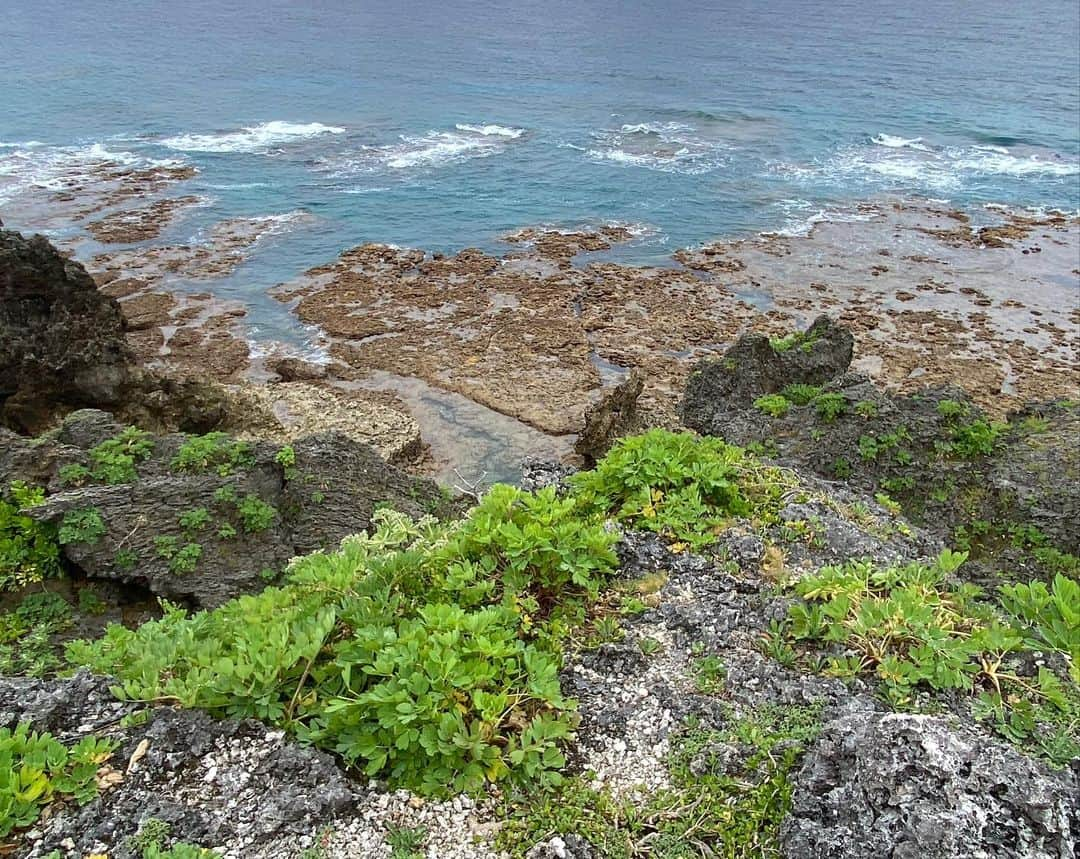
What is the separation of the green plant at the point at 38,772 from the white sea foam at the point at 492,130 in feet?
158

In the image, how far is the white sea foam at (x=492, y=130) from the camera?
4793 centimetres

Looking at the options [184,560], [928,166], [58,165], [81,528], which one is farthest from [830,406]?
[58,165]

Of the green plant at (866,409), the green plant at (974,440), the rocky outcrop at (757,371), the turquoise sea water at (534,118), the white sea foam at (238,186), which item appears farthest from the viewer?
the white sea foam at (238,186)

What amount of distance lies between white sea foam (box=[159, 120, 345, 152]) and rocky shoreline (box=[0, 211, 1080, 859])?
83.4 feet

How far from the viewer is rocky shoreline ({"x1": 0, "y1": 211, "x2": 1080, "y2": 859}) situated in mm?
3750

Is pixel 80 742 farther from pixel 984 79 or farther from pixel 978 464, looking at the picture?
pixel 984 79

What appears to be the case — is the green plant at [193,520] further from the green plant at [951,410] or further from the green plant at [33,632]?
the green plant at [951,410]

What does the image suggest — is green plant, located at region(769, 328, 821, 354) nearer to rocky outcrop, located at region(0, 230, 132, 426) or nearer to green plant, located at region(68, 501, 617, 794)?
green plant, located at region(68, 501, 617, 794)

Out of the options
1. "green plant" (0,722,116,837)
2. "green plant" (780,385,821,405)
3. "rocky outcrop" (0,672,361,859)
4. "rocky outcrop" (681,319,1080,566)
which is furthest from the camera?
"green plant" (780,385,821,405)

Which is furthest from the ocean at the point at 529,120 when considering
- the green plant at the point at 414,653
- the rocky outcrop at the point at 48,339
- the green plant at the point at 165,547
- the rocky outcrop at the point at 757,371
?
the green plant at the point at 414,653

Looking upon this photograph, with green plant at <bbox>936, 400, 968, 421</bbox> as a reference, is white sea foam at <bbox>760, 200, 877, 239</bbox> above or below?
below

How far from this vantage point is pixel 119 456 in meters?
10.2

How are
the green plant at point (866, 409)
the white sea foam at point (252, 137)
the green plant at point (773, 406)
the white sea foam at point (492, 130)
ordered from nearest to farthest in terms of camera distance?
the green plant at point (866, 409) → the green plant at point (773, 406) → the white sea foam at point (252, 137) → the white sea foam at point (492, 130)

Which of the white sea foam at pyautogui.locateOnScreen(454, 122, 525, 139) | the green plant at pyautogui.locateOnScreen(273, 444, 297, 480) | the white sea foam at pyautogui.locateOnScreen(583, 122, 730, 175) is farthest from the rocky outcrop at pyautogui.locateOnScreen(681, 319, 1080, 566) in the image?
the white sea foam at pyautogui.locateOnScreen(454, 122, 525, 139)
